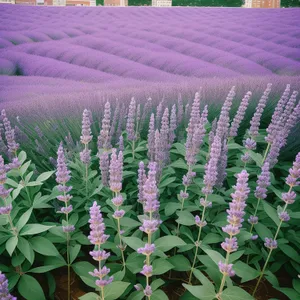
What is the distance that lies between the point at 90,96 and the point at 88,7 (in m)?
1.62

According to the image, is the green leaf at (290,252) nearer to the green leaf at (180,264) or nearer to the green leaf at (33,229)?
the green leaf at (180,264)

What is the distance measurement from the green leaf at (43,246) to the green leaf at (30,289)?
10 cm

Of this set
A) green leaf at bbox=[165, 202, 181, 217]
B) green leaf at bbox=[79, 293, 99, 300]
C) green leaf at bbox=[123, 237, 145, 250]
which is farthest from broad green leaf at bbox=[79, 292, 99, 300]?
green leaf at bbox=[165, 202, 181, 217]

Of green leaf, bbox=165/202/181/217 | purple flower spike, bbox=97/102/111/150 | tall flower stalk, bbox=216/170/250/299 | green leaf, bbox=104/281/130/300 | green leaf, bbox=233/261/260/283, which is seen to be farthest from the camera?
purple flower spike, bbox=97/102/111/150

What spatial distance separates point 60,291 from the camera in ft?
3.63

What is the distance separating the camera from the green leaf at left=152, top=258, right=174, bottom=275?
0.85m

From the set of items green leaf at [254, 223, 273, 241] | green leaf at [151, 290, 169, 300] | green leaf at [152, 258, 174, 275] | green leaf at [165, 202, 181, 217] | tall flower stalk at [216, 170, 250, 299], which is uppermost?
tall flower stalk at [216, 170, 250, 299]

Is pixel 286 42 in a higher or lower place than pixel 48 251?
higher

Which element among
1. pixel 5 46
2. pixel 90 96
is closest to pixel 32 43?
pixel 5 46

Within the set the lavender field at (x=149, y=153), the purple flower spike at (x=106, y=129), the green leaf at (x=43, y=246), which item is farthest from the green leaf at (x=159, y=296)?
the purple flower spike at (x=106, y=129)

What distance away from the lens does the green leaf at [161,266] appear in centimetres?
85

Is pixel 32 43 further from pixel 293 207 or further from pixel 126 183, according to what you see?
pixel 293 207

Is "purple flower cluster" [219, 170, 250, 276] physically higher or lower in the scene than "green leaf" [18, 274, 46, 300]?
higher

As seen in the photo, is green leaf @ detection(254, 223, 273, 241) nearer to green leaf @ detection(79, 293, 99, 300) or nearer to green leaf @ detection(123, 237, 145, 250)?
green leaf @ detection(123, 237, 145, 250)
